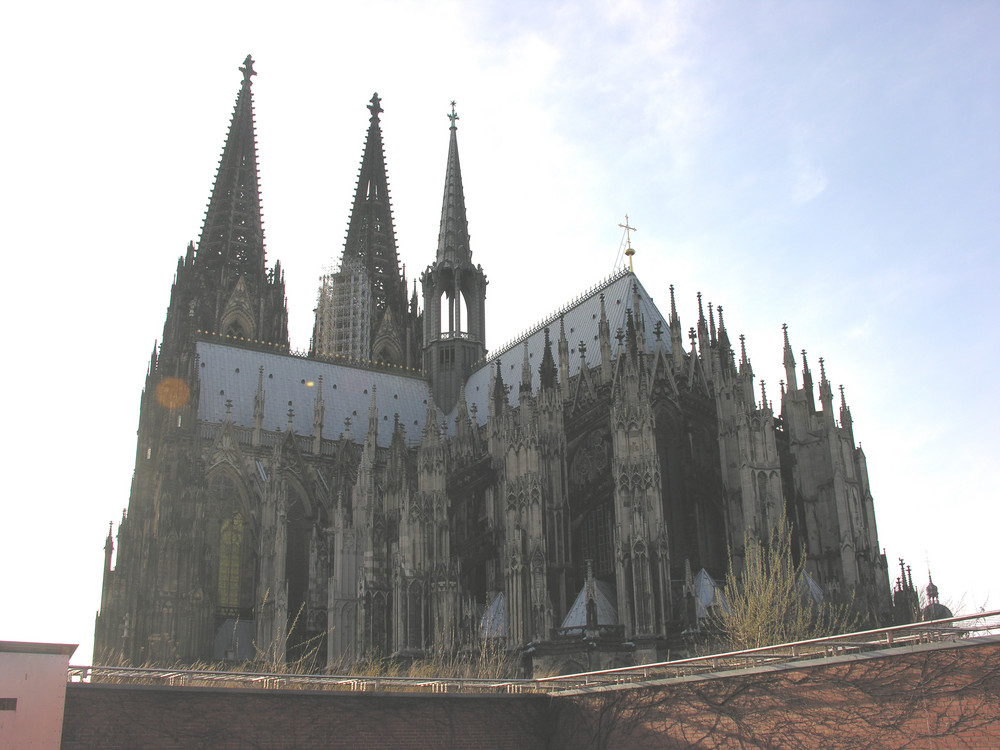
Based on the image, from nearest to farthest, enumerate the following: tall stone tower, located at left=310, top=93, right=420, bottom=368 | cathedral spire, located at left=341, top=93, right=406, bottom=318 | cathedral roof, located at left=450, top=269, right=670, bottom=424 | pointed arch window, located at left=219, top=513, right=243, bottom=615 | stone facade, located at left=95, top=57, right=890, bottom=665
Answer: stone facade, located at left=95, top=57, right=890, bottom=665 < cathedral roof, located at left=450, top=269, right=670, bottom=424 < pointed arch window, located at left=219, top=513, right=243, bottom=615 < tall stone tower, located at left=310, top=93, right=420, bottom=368 < cathedral spire, located at left=341, top=93, right=406, bottom=318

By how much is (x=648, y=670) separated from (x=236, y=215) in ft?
160

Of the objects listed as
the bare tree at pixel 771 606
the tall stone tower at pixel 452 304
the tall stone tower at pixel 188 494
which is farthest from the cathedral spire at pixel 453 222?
the bare tree at pixel 771 606

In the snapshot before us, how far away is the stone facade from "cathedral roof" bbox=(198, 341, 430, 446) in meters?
0.15

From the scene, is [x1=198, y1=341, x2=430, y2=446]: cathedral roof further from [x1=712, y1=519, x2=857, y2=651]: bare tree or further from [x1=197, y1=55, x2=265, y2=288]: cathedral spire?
[x1=712, y1=519, x2=857, y2=651]: bare tree

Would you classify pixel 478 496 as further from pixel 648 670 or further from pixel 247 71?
pixel 247 71

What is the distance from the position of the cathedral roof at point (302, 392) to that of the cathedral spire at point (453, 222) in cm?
731

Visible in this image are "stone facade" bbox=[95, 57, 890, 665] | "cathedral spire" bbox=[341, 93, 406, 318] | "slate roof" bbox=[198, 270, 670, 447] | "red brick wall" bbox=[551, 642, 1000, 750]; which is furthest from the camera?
"cathedral spire" bbox=[341, 93, 406, 318]

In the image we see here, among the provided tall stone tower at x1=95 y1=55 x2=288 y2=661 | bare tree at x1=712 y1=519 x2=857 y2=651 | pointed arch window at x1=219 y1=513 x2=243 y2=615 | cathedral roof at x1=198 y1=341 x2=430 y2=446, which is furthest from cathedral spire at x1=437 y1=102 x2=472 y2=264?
bare tree at x1=712 y1=519 x2=857 y2=651

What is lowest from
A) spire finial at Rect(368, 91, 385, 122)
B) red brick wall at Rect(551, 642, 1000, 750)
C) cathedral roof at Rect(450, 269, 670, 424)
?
red brick wall at Rect(551, 642, 1000, 750)

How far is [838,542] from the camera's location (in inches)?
1171

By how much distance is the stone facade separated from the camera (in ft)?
96.2

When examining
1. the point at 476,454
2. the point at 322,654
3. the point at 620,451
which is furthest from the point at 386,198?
the point at 620,451

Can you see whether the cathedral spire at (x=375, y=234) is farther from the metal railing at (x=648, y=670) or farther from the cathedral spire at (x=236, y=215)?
the metal railing at (x=648, y=670)

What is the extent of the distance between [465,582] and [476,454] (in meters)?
6.53
